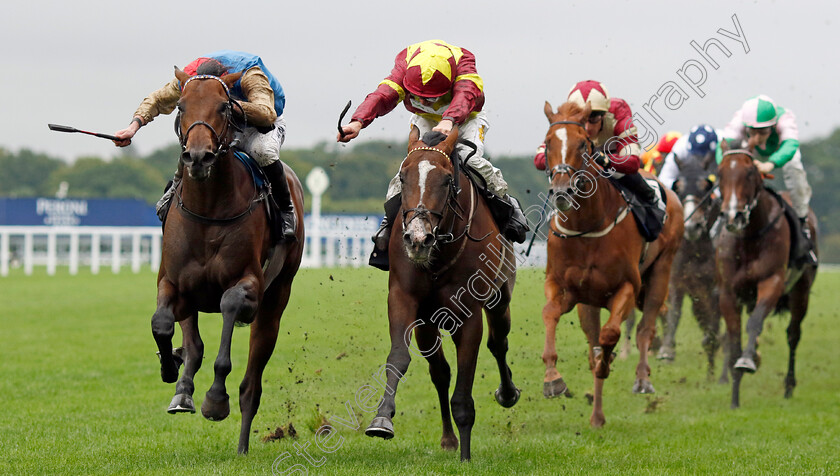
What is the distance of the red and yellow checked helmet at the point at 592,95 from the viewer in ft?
26.1

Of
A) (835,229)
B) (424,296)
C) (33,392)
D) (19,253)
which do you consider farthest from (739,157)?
(835,229)

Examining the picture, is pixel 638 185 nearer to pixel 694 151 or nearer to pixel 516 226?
pixel 516 226

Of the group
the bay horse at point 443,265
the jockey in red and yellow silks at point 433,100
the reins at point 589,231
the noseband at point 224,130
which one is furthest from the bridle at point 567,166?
the noseband at point 224,130

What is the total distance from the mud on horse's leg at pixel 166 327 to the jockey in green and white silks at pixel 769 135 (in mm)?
6067

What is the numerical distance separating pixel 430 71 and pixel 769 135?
525 cm

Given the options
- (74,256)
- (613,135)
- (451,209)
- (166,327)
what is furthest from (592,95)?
(74,256)

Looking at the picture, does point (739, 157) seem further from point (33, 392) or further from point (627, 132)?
point (33, 392)

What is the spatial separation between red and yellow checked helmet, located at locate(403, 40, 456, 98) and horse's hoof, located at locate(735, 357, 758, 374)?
4363mm

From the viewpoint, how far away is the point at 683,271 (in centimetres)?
1238

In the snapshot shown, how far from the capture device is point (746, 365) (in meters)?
9.26

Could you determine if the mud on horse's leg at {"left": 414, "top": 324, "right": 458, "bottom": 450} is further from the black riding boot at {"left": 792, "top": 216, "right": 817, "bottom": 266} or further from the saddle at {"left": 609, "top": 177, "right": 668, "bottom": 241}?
the black riding boot at {"left": 792, "top": 216, "right": 817, "bottom": 266}

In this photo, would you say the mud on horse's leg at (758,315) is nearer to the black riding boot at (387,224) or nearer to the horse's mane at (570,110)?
the horse's mane at (570,110)

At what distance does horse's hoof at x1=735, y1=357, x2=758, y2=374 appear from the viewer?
9.24m

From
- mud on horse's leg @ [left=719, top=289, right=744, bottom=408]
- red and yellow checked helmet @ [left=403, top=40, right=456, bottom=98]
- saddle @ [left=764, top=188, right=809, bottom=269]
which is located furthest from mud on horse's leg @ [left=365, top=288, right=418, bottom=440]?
saddle @ [left=764, top=188, right=809, bottom=269]
